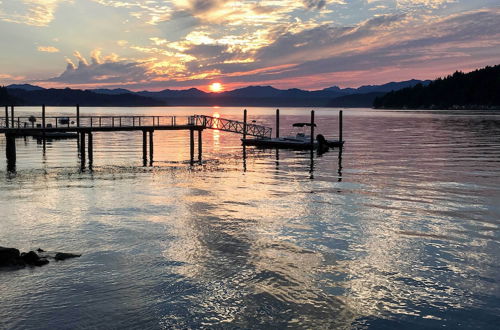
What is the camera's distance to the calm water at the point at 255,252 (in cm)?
1098

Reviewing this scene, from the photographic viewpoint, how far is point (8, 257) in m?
13.9

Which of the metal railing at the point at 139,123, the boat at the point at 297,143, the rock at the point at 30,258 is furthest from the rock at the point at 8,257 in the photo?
the boat at the point at 297,143

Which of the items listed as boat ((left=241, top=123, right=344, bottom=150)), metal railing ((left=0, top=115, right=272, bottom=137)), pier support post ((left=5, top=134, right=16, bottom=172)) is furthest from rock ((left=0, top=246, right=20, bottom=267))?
boat ((left=241, top=123, right=344, bottom=150))

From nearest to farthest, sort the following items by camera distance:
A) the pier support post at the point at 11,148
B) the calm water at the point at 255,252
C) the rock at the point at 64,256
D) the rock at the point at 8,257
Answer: the calm water at the point at 255,252
the rock at the point at 8,257
the rock at the point at 64,256
the pier support post at the point at 11,148

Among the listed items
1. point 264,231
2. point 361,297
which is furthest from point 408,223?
point 361,297

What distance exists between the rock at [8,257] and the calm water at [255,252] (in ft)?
2.16

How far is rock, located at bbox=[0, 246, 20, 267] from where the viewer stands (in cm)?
1380

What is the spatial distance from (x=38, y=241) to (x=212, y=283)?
778 centimetres

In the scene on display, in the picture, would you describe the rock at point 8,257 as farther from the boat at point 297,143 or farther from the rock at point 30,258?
the boat at point 297,143

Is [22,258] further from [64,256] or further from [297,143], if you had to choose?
[297,143]

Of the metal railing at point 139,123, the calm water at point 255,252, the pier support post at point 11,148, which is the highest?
the metal railing at point 139,123

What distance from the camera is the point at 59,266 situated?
14.0 meters

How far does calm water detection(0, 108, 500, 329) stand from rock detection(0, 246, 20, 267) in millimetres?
660

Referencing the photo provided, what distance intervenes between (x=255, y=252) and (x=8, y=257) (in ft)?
25.6
